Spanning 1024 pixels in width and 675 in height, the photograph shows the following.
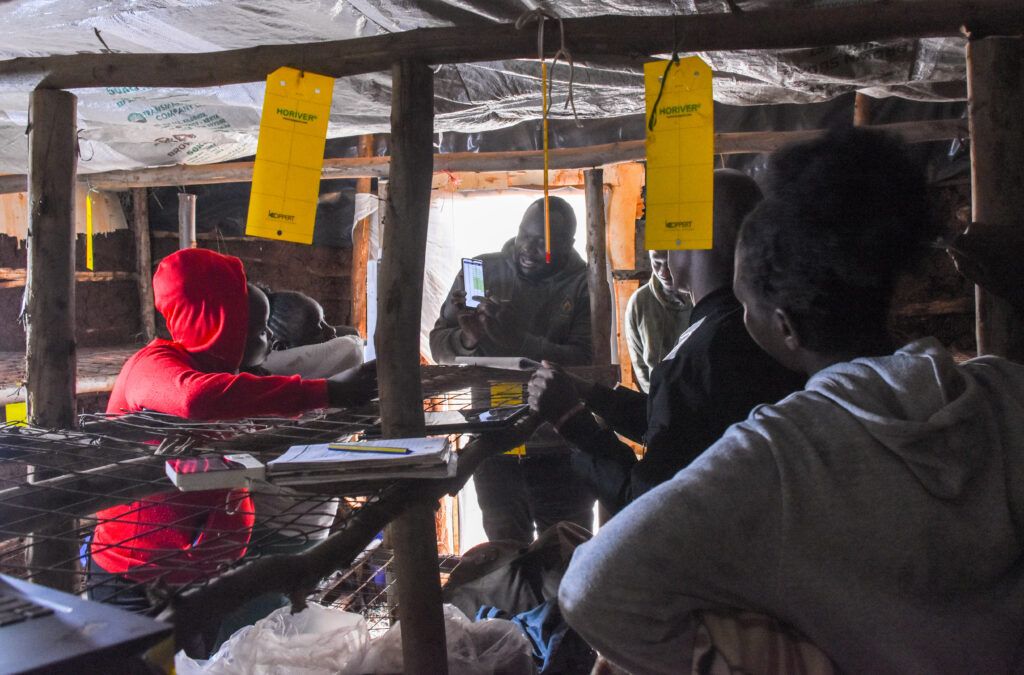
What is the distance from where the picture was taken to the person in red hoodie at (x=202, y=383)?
217 centimetres

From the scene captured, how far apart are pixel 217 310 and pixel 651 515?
2071 mm

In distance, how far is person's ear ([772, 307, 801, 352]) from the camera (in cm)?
117

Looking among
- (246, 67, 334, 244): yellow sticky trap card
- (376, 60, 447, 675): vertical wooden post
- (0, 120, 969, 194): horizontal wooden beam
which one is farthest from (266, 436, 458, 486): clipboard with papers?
(0, 120, 969, 194): horizontal wooden beam

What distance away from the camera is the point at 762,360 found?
1.58m

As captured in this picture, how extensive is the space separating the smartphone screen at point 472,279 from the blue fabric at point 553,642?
1.69 meters

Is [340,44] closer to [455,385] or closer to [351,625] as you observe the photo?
[455,385]

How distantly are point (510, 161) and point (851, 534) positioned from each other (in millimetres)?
3759

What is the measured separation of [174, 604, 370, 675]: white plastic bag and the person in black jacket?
80 cm

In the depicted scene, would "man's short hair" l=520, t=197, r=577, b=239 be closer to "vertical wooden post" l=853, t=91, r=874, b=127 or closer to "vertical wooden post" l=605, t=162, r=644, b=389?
"vertical wooden post" l=605, t=162, r=644, b=389

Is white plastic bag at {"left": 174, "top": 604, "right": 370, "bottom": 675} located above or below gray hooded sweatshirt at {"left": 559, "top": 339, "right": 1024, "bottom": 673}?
below

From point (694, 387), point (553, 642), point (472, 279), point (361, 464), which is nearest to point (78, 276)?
point (472, 279)

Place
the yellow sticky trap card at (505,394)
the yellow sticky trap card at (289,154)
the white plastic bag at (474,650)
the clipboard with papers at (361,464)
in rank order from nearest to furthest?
the clipboard with papers at (361,464) < the yellow sticky trap card at (289,154) < the white plastic bag at (474,650) < the yellow sticky trap card at (505,394)

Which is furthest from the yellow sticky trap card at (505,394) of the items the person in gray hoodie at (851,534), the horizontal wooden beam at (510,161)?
the horizontal wooden beam at (510,161)

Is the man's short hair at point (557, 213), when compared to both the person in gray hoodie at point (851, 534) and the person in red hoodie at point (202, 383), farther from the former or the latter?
the person in gray hoodie at point (851, 534)
